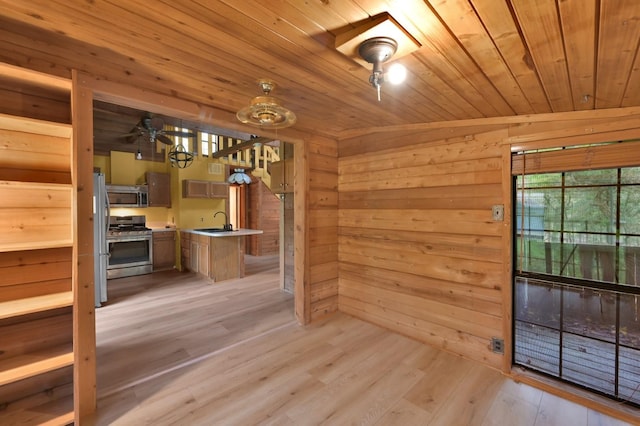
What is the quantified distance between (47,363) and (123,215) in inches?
199

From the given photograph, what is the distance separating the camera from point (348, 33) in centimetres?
129

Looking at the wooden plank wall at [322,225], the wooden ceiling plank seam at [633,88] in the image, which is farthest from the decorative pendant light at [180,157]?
the wooden ceiling plank seam at [633,88]

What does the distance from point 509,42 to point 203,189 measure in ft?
21.0

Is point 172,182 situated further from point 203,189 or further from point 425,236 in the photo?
point 425,236

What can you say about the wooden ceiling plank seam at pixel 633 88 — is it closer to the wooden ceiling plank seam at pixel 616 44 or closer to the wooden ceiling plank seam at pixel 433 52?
the wooden ceiling plank seam at pixel 616 44

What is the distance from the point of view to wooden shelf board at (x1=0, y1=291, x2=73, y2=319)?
59.8 inches

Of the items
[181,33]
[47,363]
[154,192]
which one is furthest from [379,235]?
[154,192]

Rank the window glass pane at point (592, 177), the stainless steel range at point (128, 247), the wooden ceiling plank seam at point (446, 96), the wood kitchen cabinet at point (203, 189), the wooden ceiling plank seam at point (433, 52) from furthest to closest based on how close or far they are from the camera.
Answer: the wood kitchen cabinet at point (203, 189)
the stainless steel range at point (128, 247)
the window glass pane at point (592, 177)
the wooden ceiling plank seam at point (446, 96)
the wooden ceiling plank seam at point (433, 52)

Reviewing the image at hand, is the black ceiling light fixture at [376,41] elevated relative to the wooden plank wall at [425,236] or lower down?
elevated

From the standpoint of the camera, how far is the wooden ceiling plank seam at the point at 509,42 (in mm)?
1066

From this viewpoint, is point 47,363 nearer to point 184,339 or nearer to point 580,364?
point 184,339

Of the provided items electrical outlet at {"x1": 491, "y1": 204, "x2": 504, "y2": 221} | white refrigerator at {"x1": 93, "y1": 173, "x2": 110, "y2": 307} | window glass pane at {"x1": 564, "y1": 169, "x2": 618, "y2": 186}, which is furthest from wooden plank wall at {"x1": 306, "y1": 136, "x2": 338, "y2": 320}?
white refrigerator at {"x1": 93, "y1": 173, "x2": 110, "y2": 307}

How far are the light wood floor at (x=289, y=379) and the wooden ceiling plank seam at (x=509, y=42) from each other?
2.18m

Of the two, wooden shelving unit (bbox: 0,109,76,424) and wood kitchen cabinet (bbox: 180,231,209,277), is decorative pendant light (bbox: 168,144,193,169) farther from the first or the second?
wooden shelving unit (bbox: 0,109,76,424)
